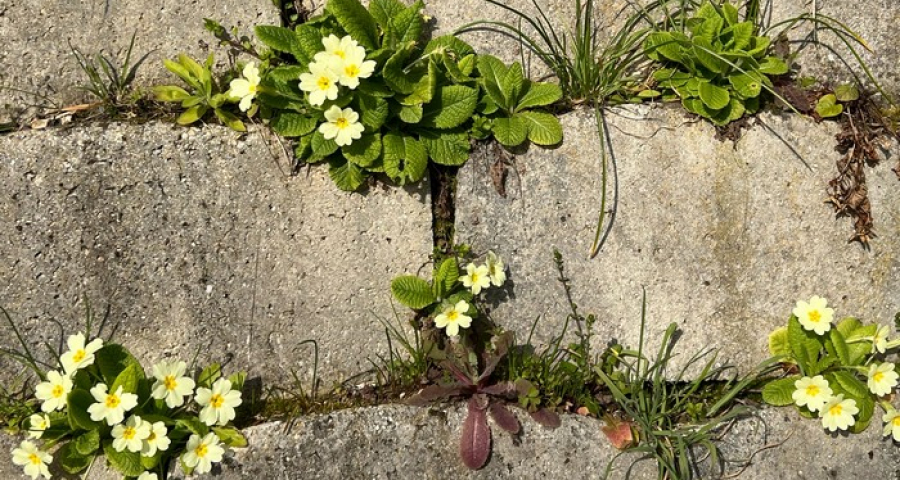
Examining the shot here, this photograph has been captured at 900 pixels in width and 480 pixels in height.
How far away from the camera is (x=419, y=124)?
298 centimetres

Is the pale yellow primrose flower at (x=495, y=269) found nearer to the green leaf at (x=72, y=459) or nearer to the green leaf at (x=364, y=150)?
the green leaf at (x=364, y=150)

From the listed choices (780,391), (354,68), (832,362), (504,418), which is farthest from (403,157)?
(832,362)

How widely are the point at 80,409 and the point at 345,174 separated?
4.11ft

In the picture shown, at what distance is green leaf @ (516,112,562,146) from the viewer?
302 centimetres

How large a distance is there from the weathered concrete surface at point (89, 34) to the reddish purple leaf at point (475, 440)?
1.72 m

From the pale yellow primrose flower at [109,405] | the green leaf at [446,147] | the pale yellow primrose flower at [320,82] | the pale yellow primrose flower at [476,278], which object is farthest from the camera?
the green leaf at [446,147]

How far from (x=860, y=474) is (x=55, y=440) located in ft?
9.79

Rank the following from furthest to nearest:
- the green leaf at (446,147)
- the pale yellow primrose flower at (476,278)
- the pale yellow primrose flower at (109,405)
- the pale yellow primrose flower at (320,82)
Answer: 1. the green leaf at (446,147)
2. the pale yellow primrose flower at (476,278)
3. the pale yellow primrose flower at (320,82)
4. the pale yellow primrose flower at (109,405)

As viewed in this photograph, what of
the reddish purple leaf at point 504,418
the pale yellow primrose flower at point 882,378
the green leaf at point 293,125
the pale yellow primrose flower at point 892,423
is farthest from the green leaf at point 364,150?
the pale yellow primrose flower at point 892,423

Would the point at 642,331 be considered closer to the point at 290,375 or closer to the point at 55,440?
the point at 290,375

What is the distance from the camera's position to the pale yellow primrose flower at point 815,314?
2.91 m

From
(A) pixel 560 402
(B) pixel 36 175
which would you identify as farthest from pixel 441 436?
(B) pixel 36 175

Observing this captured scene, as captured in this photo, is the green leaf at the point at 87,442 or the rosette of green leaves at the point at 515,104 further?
the rosette of green leaves at the point at 515,104

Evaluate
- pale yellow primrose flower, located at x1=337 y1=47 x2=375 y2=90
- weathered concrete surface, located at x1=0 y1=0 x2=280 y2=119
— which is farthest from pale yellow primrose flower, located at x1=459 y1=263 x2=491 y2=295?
weathered concrete surface, located at x1=0 y1=0 x2=280 y2=119
